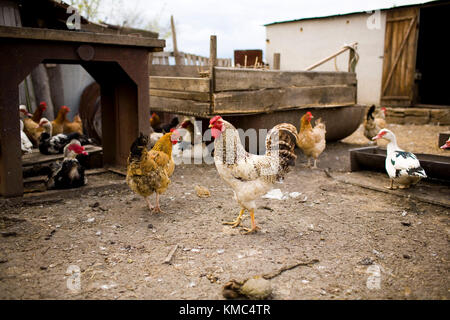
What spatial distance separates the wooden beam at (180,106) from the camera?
572 cm

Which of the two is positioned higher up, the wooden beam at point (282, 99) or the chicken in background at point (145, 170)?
the wooden beam at point (282, 99)

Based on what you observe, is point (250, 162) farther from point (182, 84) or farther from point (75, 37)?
point (182, 84)

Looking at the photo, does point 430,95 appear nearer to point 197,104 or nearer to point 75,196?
point 197,104

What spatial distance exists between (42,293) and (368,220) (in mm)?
3083

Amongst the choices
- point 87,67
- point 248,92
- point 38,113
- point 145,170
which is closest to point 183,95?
point 248,92

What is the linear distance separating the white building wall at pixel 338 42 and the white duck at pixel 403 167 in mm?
8195

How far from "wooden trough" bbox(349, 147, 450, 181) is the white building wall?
7238mm

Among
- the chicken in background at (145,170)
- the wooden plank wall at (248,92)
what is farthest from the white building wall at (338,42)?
the chicken in background at (145,170)

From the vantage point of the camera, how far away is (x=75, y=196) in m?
4.47

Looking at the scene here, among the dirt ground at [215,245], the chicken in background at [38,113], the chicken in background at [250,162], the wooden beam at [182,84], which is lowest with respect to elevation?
the dirt ground at [215,245]

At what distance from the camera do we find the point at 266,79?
6125 mm

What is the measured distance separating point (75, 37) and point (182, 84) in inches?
88.2

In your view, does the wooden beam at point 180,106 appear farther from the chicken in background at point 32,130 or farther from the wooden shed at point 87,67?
the chicken in background at point 32,130

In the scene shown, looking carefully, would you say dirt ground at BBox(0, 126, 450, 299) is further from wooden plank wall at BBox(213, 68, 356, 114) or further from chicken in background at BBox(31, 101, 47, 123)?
chicken in background at BBox(31, 101, 47, 123)
